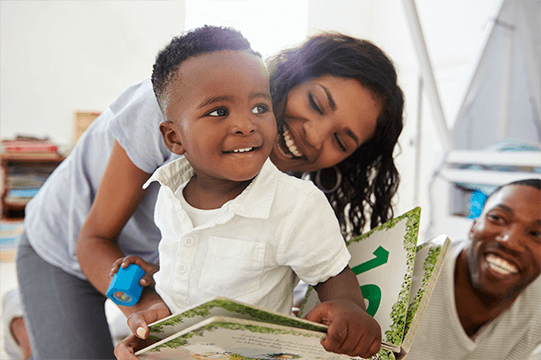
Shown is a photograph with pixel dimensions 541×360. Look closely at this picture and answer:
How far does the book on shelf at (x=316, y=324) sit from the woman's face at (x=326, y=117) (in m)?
0.10

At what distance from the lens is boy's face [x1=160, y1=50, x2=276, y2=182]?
0.28 m

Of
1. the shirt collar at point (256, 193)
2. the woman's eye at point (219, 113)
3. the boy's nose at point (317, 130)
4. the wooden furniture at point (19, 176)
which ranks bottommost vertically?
the wooden furniture at point (19, 176)

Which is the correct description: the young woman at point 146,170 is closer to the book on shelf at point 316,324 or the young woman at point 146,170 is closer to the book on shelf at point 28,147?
the book on shelf at point 316,324

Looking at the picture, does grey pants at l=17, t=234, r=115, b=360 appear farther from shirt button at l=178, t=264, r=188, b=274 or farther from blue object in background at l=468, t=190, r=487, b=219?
blue object in background at l=468, t=190, r=487, b=219

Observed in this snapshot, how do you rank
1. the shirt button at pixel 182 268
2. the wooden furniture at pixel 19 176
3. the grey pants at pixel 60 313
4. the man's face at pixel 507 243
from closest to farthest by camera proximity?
the shirt button at pixel 182 268 → the man's face at pixel 507 243 → the grey pants at pixel 60 313 → the wooden furniture at pixel 19 176

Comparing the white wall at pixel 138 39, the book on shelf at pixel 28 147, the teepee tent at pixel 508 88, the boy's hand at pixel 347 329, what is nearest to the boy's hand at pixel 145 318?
the boy's hand at pixel 347 329

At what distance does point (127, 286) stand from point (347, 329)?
0.62 ft

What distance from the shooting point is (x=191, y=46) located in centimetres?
30

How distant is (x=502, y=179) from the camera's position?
0.62m

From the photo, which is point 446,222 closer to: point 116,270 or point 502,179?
point 502,179

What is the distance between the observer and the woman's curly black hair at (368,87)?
0.41 metres

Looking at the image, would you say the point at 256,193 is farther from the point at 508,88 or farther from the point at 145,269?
the point at 508,88

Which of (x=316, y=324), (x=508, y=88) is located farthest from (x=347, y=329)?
(x=508, y=88)

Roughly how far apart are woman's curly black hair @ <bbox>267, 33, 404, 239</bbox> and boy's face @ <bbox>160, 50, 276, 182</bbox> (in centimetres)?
9
